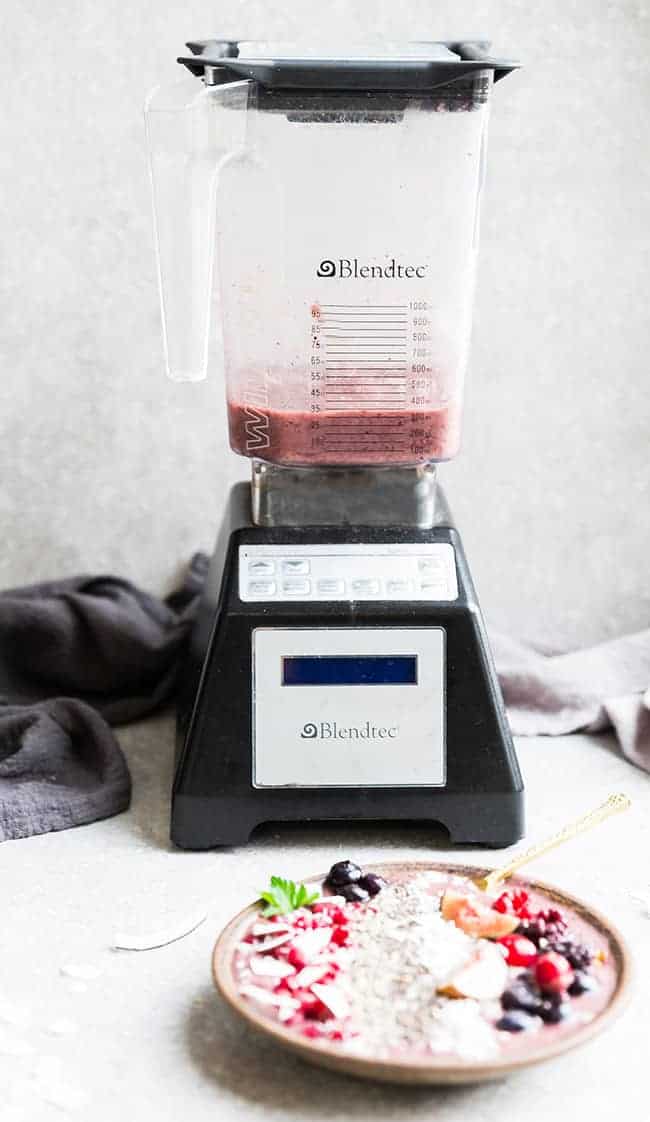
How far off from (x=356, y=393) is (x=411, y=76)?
0.23 m

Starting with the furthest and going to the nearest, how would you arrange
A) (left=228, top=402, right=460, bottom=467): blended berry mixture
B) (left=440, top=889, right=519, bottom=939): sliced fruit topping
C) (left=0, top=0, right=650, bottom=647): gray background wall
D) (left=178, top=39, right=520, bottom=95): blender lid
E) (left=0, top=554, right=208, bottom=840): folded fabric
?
1. (left=0, top=0, right=650, bottom=647): gray background wall
2. (left=0, top=554, right=208, bottom=840): folded fabric
3. (left=228, top=402, right=460, bottom=467): blended berry mixture
4. (left=178, top=39, right=520, bottom=95): blender lid
5. (left=440, top=889, right=519, bottom=939): sliced fruit topping

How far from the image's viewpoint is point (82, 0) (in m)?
1.38

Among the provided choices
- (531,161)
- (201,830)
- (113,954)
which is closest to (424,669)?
(201,830)

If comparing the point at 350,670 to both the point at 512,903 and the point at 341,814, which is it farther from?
the point at 512,903

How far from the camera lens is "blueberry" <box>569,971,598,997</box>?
86 cm

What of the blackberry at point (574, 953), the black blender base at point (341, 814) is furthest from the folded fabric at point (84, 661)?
the blackberry at point (574, 953)

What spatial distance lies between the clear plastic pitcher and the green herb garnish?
0.34 m

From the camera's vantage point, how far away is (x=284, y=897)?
952 mm

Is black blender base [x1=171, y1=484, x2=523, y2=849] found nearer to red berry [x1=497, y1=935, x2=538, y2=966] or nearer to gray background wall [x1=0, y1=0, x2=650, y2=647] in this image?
red berry [x1=497, y1=935, x2=538, y2=966]

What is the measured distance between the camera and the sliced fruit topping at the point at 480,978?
853 millimetres

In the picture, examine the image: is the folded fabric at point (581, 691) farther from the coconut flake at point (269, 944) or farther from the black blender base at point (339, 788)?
the coconut flake at point (269, 944)

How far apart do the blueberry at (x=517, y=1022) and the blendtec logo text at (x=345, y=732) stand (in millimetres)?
316

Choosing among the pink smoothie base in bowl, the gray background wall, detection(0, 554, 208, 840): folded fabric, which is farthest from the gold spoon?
the gray background wall

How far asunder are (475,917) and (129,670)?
0.58 meters
